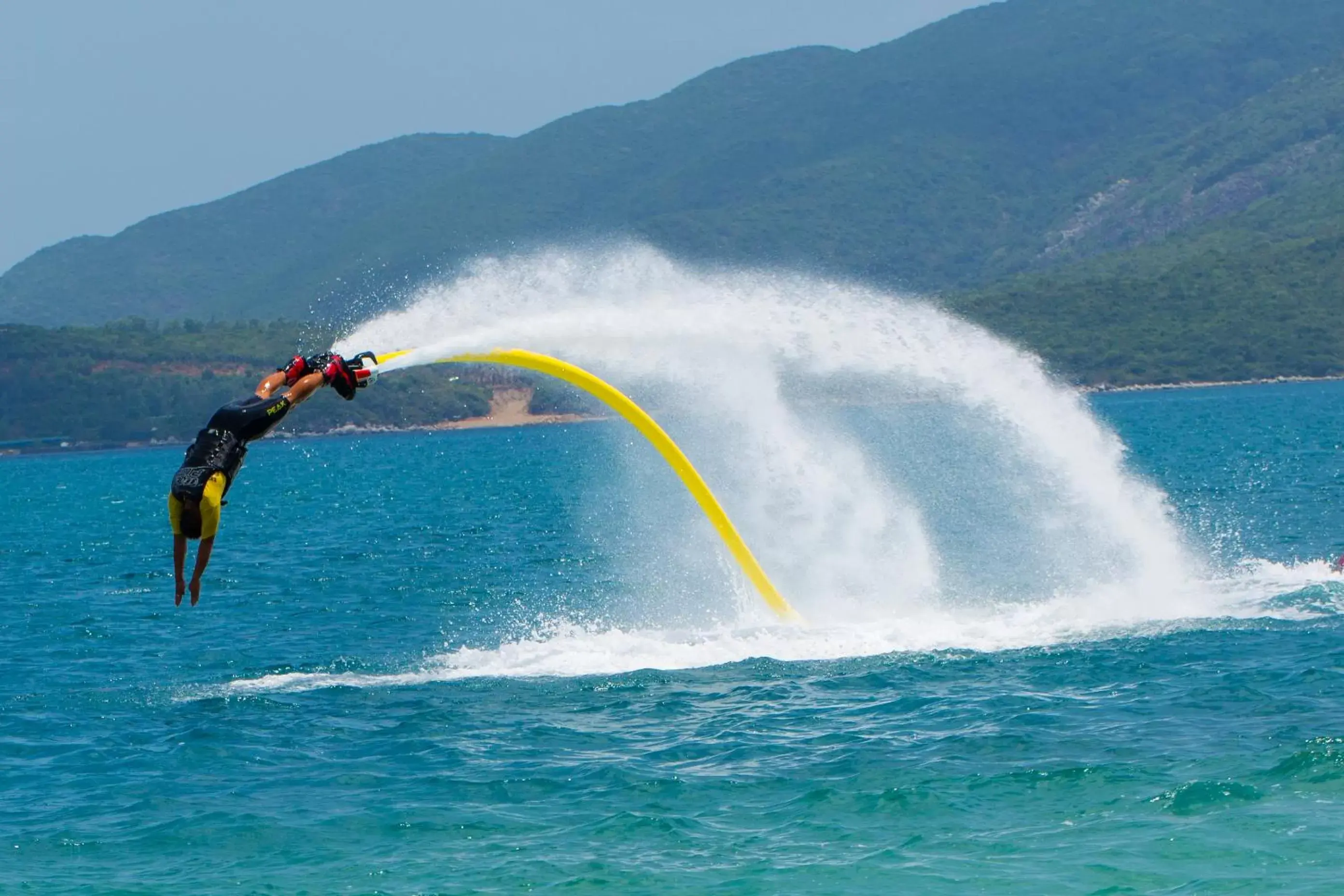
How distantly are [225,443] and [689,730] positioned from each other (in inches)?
274

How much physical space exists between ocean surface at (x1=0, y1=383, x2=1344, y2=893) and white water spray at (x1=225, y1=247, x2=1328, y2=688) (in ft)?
0.72

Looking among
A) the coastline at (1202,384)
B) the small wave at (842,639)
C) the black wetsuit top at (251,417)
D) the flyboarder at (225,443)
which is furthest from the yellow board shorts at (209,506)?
the coastline at (1202,384)

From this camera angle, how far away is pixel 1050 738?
19.5 meters

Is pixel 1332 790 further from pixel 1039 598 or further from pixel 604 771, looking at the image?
pixel 1039 598

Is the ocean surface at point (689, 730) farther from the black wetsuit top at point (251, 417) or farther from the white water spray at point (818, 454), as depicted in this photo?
the black wetsuit top at point (251, 417)

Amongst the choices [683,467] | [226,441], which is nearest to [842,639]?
[683,467]

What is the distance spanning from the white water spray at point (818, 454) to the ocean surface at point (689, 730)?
22cm

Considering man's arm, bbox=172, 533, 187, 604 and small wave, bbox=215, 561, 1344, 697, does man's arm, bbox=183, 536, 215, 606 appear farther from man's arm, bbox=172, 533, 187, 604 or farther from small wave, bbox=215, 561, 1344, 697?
small wave, bbox=215, 561, 1344, 697

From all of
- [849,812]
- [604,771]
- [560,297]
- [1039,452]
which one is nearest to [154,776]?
[604,771]

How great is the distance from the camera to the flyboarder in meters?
17.9

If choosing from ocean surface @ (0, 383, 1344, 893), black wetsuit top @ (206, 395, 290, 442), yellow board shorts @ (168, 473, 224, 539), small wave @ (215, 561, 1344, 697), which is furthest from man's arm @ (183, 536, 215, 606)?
small wave @ (215, 561, 1344, 697)

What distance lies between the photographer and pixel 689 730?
21.1 m

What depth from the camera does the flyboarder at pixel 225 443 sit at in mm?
17938

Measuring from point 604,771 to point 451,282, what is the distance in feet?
32.6
